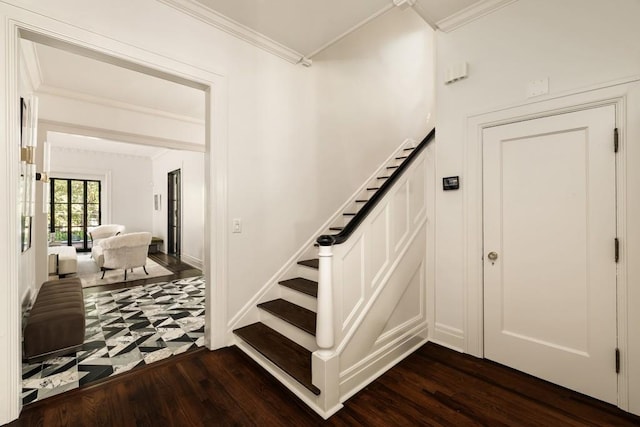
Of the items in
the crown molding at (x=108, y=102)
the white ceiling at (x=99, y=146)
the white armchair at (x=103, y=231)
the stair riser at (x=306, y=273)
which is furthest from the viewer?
the white armchair at (x=103, y=231)

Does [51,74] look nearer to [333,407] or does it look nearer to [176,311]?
[176,311]

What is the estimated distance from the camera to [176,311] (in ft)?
11.3

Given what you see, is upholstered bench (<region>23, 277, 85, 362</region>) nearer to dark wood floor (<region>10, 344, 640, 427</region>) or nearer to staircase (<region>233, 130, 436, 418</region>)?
dark wood floor (<region>10, 344, 640, 427</region>)

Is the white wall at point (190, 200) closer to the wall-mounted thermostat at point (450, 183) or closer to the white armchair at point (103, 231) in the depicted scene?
the white armchair at point (103, 231)

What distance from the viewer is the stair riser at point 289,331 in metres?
2.17

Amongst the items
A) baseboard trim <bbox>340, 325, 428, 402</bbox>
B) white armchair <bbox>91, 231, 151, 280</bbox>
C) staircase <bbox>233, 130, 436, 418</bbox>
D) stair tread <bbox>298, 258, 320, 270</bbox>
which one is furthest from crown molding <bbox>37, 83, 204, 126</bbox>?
baseboard trim <bbox>340, 325, 428, 402</bbox>

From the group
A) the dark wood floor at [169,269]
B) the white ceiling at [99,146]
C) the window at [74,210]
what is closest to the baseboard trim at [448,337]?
A: the dark wood floor at [169,269]

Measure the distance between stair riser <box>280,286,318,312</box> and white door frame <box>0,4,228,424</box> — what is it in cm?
60

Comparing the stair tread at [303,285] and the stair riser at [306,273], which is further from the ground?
the stair riser at [306,273]

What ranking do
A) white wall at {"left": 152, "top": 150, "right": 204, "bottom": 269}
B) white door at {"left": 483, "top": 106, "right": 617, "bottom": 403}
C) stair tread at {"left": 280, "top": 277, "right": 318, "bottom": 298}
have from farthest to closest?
white wall at {"left": 152, "top": 150, "right": 204, "bottom": 269}, stair tread at {"left": 280, "top": 277, "right": 318, "bottom": 298}, white door at {"left": 483, "top": 106, "right": 617, "bottom": 403}

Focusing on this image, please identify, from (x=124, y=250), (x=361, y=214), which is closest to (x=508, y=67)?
(x=361, y=214)

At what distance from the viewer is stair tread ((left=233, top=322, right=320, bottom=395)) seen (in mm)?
1872

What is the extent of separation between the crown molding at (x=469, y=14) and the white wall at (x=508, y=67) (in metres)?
0.04

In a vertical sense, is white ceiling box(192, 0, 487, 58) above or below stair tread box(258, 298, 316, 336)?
above
